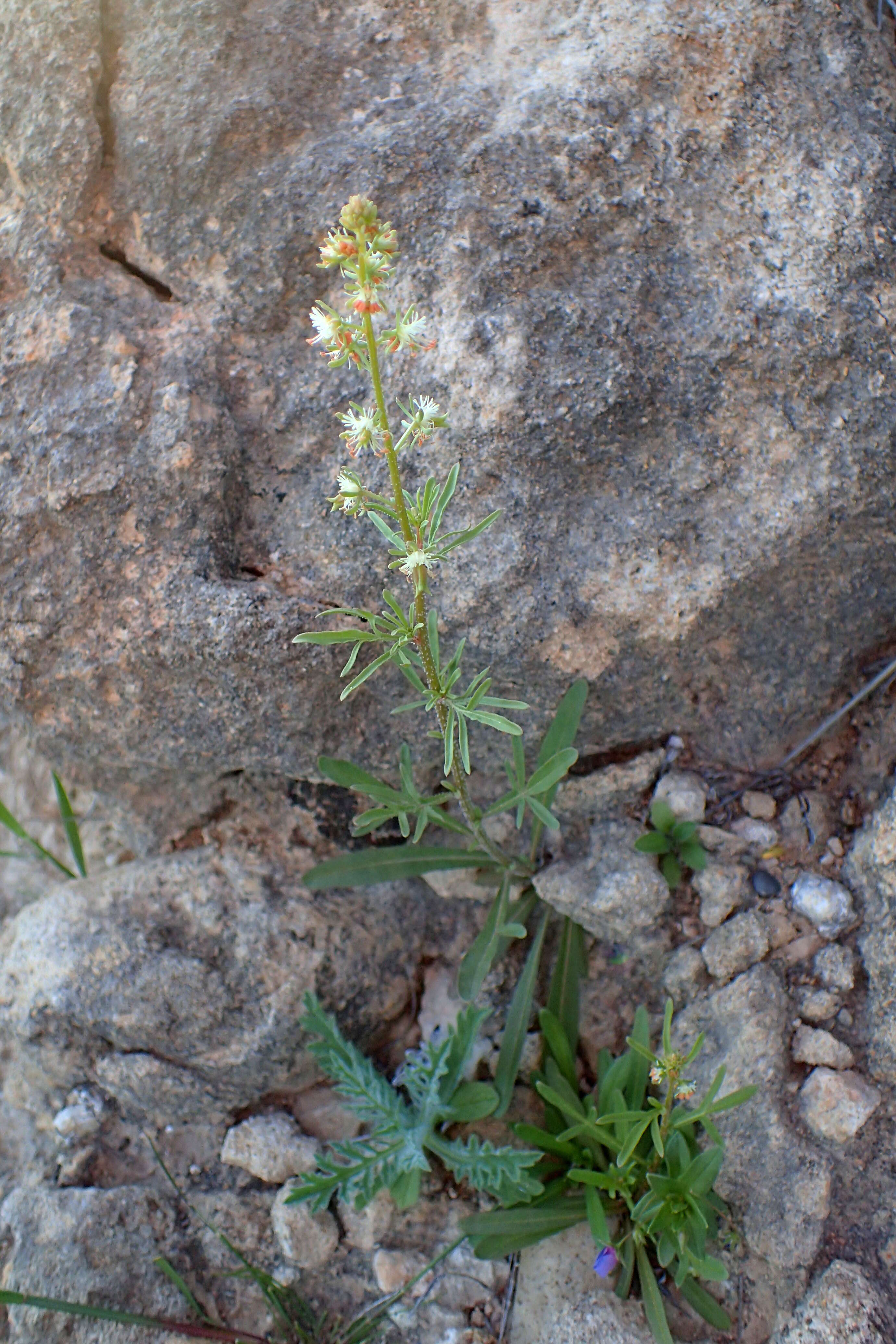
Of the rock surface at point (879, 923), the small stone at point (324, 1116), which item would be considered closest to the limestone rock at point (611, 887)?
the rock surface at point (879, 923)

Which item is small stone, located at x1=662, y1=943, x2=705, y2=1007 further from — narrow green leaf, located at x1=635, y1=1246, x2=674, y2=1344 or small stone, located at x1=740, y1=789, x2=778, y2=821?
narrow green leaf, located at x1=635, y1=1246, x2=674, y2=1344

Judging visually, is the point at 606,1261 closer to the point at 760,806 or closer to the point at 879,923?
the point at 879,923

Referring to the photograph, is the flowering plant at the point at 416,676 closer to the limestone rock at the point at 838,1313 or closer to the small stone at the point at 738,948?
the small stone at the point at 738,948

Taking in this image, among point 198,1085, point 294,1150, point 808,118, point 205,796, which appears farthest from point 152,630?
point 808,118

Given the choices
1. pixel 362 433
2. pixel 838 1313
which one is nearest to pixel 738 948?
pixel 838 1313

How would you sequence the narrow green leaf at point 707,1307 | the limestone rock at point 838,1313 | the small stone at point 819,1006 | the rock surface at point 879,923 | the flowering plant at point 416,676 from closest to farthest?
the flowering plant at point 416,676, the limestone rock at point 838,1313, the narrow green leaf at point 707,1307, the rock surface at point 879,923, the small stone at point 819,1006
